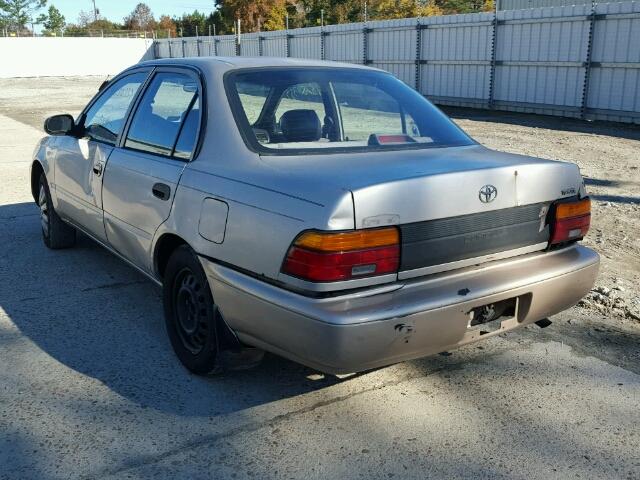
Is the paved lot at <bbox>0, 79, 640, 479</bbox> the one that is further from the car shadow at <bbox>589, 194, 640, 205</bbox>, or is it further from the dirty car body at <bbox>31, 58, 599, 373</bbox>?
the car shadow at <bbox>589, 194, 640, 205</bbox>

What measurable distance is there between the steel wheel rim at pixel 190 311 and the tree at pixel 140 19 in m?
88.5

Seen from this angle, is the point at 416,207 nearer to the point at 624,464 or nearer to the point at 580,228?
the point at 580,228

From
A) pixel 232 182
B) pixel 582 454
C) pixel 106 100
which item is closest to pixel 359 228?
pixel 232 182

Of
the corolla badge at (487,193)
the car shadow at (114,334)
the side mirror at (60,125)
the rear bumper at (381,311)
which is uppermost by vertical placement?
the side mirror at (60,125)

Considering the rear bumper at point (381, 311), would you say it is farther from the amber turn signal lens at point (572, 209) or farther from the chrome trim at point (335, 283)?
the amber turn signal lens at point (572, 209)

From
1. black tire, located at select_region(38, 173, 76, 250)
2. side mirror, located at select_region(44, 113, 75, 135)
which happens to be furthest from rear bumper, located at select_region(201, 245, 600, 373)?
black tire, located at select_region(38, 173, 76, 250)

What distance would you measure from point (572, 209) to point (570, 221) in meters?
0.06

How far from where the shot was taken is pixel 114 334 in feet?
13.4

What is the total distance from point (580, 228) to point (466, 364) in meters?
0.96

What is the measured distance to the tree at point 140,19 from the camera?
87562 mm

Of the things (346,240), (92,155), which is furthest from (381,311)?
(92,155)

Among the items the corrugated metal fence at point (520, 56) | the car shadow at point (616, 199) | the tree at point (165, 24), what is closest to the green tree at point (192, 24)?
the tree at point (165, 24)

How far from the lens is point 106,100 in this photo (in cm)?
485

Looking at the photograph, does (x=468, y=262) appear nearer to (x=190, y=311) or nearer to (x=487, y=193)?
(x=487, y=193)
